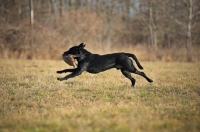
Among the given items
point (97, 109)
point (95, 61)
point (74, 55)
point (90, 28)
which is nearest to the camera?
point (97, 109)

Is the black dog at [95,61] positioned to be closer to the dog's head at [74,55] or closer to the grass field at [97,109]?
the dog's head at [74,55]

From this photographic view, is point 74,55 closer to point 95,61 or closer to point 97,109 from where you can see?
point 95,61

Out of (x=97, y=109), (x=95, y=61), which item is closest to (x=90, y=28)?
(x=95, y=61)

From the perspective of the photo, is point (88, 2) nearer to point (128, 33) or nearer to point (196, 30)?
point (128, 33)

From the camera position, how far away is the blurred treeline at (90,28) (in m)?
20.8

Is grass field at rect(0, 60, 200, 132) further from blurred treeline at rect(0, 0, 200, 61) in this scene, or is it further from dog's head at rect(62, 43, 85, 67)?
blurred treeline at rect(0, 0, 200, 61)

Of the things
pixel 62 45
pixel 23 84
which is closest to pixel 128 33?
pixel 62 45

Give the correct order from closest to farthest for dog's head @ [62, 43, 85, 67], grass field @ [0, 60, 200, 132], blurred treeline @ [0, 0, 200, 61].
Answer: grass field @ [0, 60, 200, 132] → dog's head @ [62, 43, 85, 67] → blurred treeline @ [0, 0, 200, 61]

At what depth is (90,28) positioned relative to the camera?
83.8 feet

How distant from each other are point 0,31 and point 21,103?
16.1 m

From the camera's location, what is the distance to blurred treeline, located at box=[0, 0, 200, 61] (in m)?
20.8

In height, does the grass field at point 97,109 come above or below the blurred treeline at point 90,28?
below

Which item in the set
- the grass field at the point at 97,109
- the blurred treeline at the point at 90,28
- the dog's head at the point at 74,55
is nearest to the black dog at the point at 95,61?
the dog's head at the point at 74,55

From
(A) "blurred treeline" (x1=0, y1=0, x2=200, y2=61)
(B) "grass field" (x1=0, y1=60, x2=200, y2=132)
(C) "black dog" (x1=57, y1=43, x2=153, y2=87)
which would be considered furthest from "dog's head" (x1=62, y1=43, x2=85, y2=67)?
(A) "blurred treeline" (x1=0, y1=0, x2=200, y2=61)
